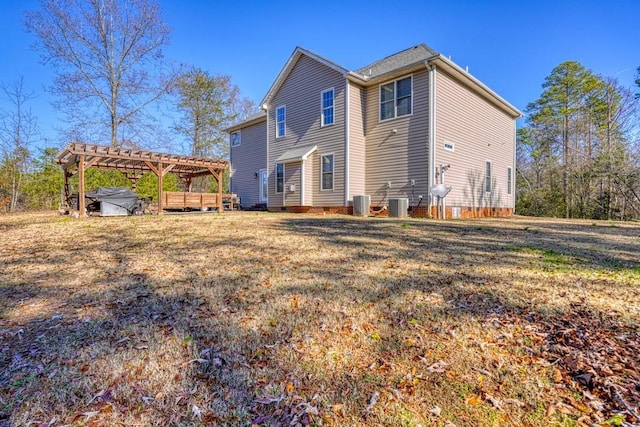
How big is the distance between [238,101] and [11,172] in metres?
16.8

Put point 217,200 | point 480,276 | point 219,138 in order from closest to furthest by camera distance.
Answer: point 480,276, point 217,200, point 219,138

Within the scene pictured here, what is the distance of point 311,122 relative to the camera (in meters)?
12.9

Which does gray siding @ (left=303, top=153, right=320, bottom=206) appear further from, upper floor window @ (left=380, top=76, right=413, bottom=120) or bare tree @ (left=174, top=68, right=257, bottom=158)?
bare tree @ (left=174, top=68, right=257, bottom=158)

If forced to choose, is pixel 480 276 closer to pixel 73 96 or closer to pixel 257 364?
pixel 257 364

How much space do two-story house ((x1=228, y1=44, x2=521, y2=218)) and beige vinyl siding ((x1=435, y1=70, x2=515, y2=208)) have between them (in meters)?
0.04

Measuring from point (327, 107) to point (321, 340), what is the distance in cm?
1112

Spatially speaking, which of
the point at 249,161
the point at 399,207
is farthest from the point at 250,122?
the point at 399,207

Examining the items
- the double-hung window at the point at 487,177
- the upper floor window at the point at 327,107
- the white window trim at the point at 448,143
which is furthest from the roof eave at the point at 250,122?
the double-hung window at the point at 487,177

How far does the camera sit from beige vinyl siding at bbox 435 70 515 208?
35.9ft

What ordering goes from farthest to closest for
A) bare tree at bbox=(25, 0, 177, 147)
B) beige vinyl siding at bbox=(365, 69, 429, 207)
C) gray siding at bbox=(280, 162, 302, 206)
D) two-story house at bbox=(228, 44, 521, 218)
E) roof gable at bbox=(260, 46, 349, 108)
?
bare tree at bbox=(25, 0, 177, 147)
gray siding at bbox=(280, 162, 302, 206)
roof gable at bbox=(260, 46, 349, 108)
two-story house at bbox=(228, 44, 521, 218)
beige vinyl siding at bbox=(365, 69, 429, 207)

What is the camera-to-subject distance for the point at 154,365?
81.4 inches

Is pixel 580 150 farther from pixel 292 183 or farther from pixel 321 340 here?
Answer: pixel 321 340

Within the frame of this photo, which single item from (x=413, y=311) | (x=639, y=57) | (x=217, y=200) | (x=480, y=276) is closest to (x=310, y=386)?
(x=413, y=311)

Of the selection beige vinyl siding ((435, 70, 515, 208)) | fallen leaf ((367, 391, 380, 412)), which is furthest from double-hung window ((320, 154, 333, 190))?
fallen leaf ((367, 391, 380, 412))
